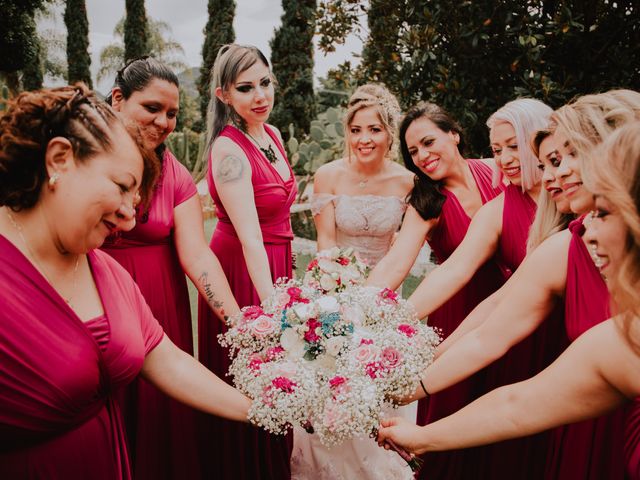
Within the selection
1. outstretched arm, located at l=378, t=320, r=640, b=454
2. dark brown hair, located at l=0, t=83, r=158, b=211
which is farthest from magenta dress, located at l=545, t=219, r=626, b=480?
dark brown hair, located at l=0, t=83, r=158, b=211

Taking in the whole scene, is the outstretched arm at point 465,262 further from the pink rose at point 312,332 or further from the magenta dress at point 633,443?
the magenta dress at point 633,443

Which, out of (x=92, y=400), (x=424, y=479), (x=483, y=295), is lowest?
(x=424, y=479)

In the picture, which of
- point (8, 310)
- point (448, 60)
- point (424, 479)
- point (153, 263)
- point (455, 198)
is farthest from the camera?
point (448, 60)

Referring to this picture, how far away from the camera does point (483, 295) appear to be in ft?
12.1

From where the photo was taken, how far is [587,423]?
2.06 meters

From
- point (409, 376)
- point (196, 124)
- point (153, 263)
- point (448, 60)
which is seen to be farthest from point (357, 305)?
point (196, 124)

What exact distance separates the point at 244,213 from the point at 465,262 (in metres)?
1.47

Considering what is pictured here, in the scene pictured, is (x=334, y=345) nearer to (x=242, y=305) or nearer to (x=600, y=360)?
(x=600, y=360)

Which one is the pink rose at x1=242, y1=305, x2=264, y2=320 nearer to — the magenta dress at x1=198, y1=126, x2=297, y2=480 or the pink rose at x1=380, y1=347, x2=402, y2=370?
the pink rose at x1=380, y1=347, x2=402, y2=370

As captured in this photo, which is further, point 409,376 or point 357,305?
point 357,305

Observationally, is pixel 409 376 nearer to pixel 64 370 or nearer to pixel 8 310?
pixel 64 370

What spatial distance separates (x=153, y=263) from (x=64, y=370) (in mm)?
1576

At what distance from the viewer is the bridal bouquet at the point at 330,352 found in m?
2.28

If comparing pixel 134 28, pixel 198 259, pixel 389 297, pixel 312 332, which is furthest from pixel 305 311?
pixel 134 28
